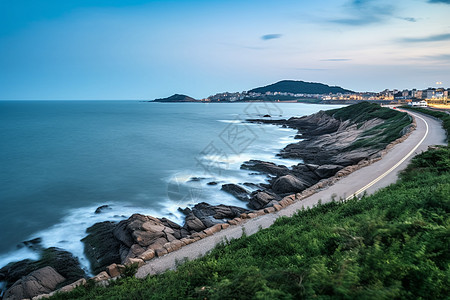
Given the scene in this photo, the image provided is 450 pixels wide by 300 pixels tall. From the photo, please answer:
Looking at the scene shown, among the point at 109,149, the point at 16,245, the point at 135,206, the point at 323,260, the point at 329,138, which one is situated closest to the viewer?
the point at 323,260

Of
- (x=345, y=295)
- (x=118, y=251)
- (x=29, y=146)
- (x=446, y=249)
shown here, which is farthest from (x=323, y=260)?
(x=29, y=146)

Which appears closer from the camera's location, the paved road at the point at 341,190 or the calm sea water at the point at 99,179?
the paved road at the point at 341,190

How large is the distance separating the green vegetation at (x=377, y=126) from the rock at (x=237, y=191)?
46.4 feet

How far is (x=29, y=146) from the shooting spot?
157 ft

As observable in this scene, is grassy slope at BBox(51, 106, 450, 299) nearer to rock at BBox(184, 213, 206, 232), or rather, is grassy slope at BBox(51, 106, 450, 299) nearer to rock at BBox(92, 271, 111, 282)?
rock at BBox(92, 271, 111, 282)

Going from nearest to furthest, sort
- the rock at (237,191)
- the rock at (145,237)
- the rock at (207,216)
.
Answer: the rock at (145,237) → the rock at (207,216) → the rock at (237,191)

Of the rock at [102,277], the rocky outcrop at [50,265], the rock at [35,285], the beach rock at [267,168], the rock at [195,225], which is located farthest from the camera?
the beach rock at [267,168]

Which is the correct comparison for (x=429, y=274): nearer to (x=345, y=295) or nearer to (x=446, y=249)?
(x=446, y=249)

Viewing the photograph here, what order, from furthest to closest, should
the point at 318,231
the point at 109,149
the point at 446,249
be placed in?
the point at 109,149
the point at 318,231
the point at 446,249

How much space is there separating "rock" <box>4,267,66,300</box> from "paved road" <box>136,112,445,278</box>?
4059 mm

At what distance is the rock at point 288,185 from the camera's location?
19.8 m

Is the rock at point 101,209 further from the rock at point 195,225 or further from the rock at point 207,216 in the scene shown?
the rock at point 195,225

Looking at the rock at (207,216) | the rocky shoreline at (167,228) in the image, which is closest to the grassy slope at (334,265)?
the rocky shoreline at (167,228)

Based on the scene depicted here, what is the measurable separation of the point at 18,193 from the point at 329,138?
38.1 m
